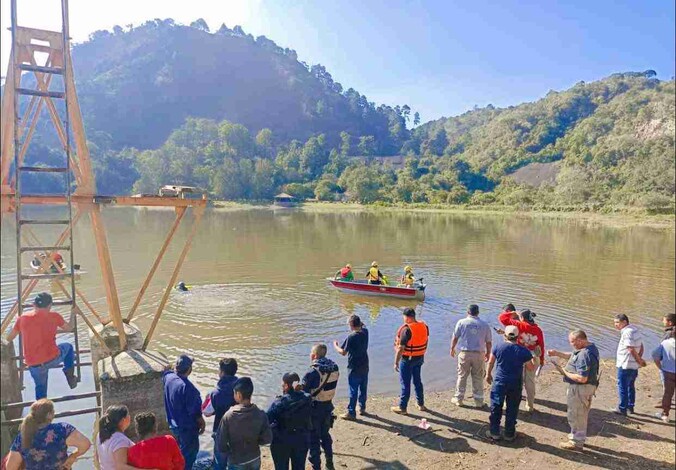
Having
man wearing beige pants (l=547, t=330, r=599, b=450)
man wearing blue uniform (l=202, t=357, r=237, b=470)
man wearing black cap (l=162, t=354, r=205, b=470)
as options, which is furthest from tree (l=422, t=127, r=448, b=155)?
man wearing black cap (l=162, t=354, r=205, b=470)

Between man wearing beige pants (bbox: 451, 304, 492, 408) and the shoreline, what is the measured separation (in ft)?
176

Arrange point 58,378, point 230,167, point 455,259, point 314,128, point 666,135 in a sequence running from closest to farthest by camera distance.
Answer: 1. point 58,378
2. point 455,259
3. point 666,135
4. point 230,167
5. point 314,128

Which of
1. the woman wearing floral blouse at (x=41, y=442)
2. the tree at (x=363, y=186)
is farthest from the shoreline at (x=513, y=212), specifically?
the woman wearing floral blouse at (x=41, y=442)

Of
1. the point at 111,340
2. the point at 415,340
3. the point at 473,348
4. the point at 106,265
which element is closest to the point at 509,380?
the point at 473,348

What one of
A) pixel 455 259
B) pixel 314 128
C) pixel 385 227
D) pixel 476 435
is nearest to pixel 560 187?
pixel 385 227

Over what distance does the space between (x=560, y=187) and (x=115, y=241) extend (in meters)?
76.7

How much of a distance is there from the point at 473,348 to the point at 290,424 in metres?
4.19

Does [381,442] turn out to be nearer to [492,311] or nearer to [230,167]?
[492,311]

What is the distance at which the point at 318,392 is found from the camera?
5.98 meters

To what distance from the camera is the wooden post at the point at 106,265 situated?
612 cm

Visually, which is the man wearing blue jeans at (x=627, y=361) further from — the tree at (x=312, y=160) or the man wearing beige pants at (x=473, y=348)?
the tree at (x=312, y=160)

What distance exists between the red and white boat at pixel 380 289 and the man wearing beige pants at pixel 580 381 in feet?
38.5

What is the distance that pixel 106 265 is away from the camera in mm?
6242

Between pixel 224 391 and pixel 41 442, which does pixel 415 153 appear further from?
pixel 41 442
